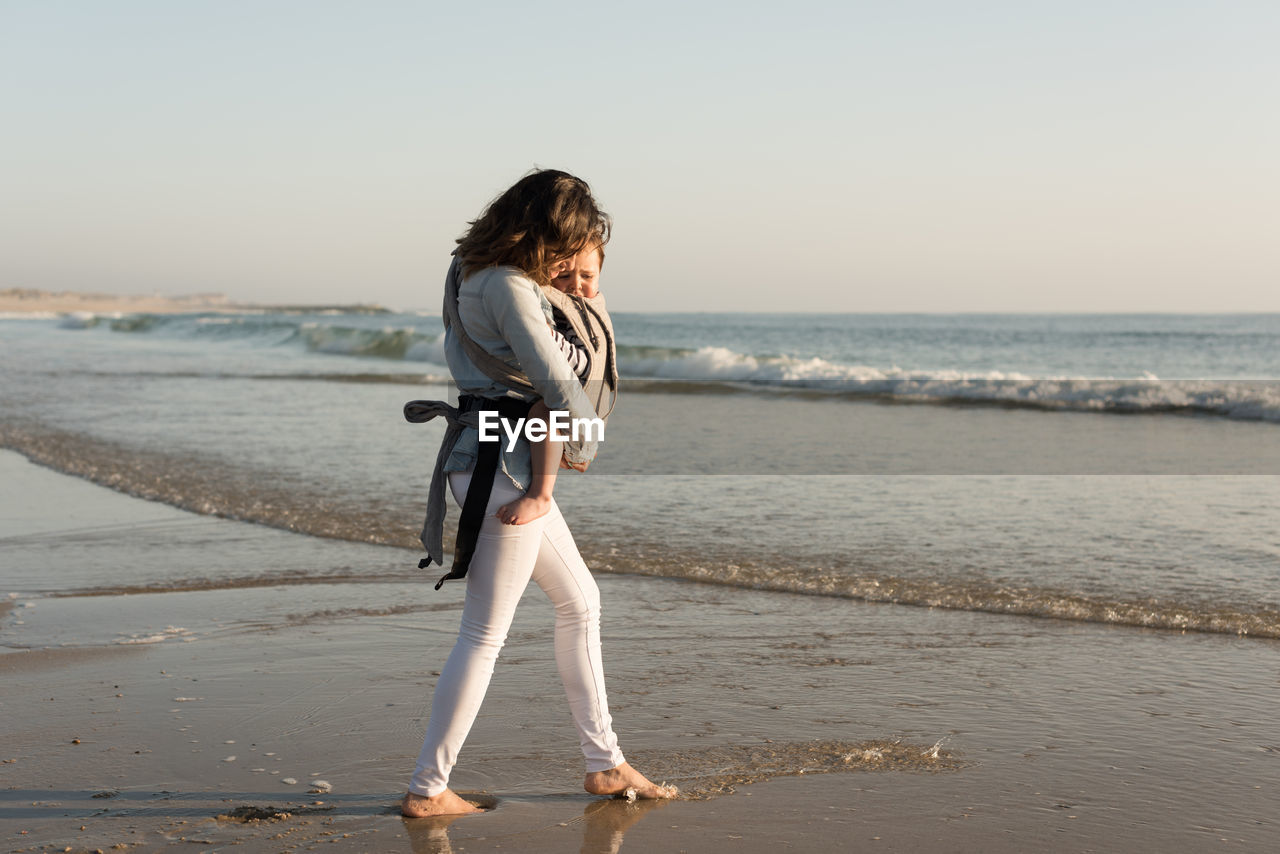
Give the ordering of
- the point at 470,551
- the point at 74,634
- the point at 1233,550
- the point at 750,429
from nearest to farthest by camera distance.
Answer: the point at 470,551 < the point at 74,634 < the point at 1233,550 < the point at 750,429

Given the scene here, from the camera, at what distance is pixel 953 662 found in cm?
441

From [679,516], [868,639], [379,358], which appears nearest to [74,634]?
[868,639]

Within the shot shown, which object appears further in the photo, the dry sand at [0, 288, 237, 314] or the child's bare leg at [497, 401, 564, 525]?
the dry sand at [0, 288, 237, 314]

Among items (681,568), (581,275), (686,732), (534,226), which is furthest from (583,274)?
(681,568)

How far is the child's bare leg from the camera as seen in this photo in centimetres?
269

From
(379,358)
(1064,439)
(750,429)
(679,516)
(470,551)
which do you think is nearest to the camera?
(470,551)

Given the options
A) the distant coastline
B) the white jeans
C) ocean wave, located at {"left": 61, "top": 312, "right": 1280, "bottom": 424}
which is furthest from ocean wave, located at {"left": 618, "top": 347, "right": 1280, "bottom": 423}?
the distant coastline

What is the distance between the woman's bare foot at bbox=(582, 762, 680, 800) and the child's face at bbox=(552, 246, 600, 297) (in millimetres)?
1286

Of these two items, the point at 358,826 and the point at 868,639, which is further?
the point at 868,639

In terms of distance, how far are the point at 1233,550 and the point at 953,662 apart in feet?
→ 9.66

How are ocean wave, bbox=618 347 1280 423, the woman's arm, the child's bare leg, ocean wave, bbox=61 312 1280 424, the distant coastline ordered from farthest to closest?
the distant coastline, ocean wave, bbox=61 312 1280 424, ocean wave, bbox=618 347 1280 423, the child's bare leg, the woman's arm

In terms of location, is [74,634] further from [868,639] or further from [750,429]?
[750,429]

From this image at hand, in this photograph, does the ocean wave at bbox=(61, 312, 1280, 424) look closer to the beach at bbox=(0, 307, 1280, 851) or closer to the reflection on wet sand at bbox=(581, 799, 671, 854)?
the beach at bbox=(0, 307, 1280, 851)

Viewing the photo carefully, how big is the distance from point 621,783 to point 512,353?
3.97 ft
